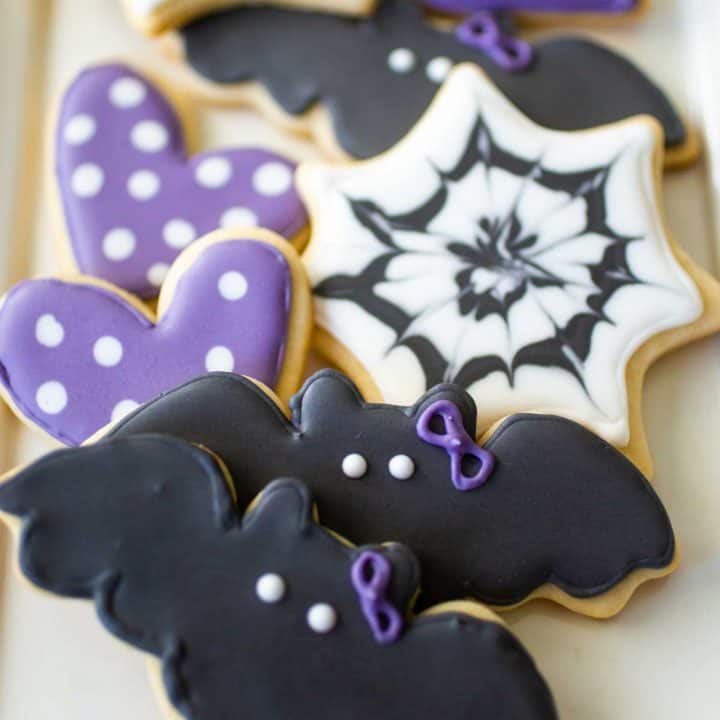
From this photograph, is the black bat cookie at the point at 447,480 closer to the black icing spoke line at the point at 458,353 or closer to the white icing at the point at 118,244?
the black icing spoke line at the point at 458,353

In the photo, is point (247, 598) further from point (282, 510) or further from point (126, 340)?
point (126, 340)

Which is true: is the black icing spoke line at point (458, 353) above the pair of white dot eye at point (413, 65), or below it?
below

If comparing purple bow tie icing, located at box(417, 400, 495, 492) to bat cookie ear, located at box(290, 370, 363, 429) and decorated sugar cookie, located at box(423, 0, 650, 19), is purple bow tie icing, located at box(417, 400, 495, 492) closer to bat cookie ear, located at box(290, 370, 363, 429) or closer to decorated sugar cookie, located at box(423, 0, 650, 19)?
bat cookie ear, located at box(290, 370, 363, 429)

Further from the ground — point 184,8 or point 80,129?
point 184,8

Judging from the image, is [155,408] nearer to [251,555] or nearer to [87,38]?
[251,555]

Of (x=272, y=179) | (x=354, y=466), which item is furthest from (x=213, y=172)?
(x=354, y=466)

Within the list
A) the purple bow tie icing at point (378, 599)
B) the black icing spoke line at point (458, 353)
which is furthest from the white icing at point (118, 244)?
the purple bow tie icing at point (378, 599)

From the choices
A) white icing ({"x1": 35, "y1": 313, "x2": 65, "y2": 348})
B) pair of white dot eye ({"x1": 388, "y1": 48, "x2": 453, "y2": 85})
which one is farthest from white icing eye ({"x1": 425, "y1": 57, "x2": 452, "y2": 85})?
white icing ({"x1": 35, "y1": 313, "x2": 65, "y2": 348})
